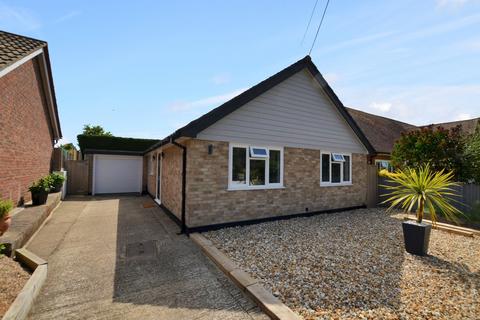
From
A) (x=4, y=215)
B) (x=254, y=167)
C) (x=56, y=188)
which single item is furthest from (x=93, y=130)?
(x=254, y=167)

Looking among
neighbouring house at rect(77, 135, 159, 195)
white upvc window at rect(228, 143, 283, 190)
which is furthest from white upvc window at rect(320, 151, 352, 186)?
neighbouring house at rect(77, 135, 159, 195)

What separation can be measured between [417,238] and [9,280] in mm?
7684

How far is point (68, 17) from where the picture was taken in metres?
5.93

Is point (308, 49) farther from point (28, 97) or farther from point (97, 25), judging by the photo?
point (28, 97)

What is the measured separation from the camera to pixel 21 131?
7531mm

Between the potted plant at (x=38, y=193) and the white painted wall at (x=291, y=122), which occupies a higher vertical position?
the white painted wall at (x=291, y=122)

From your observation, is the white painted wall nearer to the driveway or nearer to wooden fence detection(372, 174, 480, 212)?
wooden fence detection(372, 174, 480, 212)

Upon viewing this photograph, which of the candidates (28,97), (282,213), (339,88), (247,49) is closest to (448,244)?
(282,213)

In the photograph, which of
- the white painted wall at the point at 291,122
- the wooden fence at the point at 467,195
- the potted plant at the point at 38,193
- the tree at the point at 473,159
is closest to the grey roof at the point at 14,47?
the potted plant at the point at 38,193

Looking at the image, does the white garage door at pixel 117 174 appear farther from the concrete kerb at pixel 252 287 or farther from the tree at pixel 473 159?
the tree at pixel 473 159

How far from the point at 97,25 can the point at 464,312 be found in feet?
32.9

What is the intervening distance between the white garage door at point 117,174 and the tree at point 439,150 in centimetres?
1550

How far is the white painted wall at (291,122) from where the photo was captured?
6.80 metres

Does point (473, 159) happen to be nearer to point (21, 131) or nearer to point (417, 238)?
point (417, 238)
